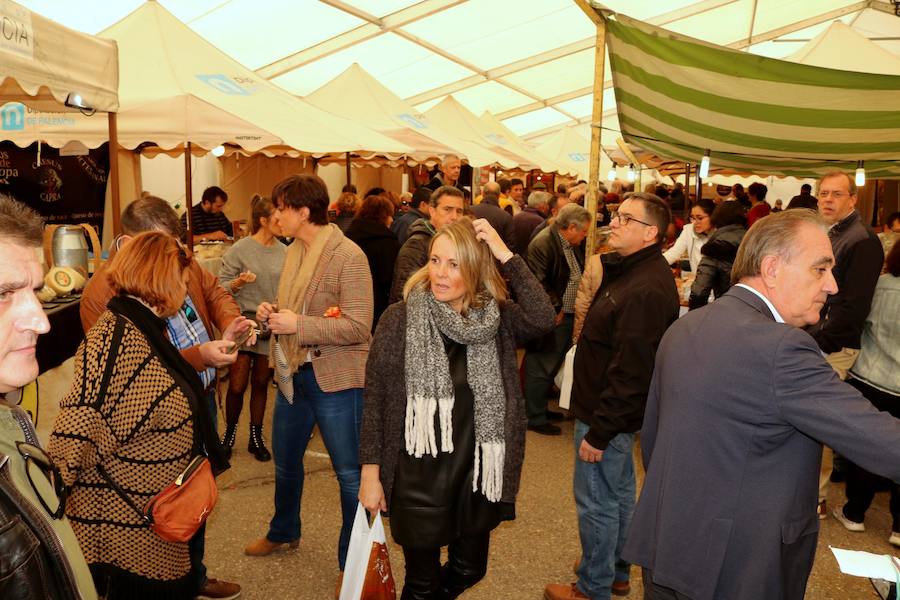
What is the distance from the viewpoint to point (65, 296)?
3.95 metres

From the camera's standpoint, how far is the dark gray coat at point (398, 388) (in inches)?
101

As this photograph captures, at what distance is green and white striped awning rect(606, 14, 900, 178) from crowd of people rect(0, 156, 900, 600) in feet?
2.43

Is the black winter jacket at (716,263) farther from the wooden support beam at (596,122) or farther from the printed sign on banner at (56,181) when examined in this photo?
the printed sign on banner at (56,181)

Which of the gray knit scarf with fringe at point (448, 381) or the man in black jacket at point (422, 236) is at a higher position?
the man in black jacket at point (422, 236)

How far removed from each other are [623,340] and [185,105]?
4442 mm

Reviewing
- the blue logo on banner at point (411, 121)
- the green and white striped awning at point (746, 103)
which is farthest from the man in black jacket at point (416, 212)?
the blue logo on banner at point (411, 121)

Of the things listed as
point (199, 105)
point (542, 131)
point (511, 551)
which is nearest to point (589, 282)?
point (511, 551)

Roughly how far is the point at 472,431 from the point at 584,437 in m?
0.79

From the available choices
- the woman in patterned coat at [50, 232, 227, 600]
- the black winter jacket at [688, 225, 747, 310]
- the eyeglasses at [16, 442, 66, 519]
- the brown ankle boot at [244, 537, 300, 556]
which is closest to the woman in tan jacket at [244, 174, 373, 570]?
the brown ankle boot at [244, 537, 300, 556]

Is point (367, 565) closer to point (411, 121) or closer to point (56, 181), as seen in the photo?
point (411, 121)

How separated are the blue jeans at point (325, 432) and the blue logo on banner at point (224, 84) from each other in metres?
4.05

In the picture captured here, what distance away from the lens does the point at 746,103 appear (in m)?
5.12

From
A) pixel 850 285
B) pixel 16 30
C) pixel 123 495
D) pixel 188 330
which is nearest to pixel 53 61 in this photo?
pixel 16 30

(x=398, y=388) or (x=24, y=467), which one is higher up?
(x=24, y=467)
